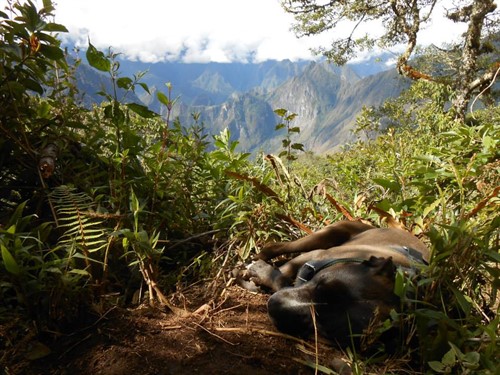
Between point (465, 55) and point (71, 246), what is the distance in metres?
16.7

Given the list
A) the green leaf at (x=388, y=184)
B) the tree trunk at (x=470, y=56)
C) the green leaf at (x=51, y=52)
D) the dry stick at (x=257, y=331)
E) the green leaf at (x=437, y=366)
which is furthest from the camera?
the tree trunk at (x=470, y=56)

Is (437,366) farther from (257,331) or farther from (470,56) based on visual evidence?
(470,56)

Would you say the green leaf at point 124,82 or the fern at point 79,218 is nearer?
the fern at point 79,218

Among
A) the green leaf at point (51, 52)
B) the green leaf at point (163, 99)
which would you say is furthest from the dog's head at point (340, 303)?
the green leaf at point (51, 52)

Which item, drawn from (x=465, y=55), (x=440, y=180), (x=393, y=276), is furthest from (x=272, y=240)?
(x=465, y=55)

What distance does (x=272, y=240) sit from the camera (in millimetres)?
2729

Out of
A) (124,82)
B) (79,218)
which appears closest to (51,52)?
(124,82)

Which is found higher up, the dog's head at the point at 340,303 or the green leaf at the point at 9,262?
the green leaf at the point at 9,262

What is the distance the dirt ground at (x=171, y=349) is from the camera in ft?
4.88

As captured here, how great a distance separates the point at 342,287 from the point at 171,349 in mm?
813

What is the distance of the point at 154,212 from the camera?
7.68 feet

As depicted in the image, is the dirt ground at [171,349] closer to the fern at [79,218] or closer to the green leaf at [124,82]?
the fern at [79,218]

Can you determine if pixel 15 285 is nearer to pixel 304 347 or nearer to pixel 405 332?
pixel 304 347

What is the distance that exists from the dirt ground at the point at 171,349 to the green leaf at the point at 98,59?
1324 millimetres
